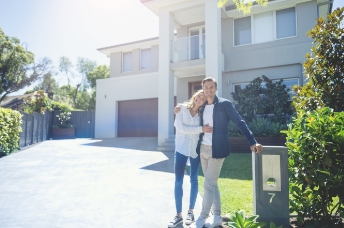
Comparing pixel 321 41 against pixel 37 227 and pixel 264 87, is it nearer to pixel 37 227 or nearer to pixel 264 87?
pixel 37 227

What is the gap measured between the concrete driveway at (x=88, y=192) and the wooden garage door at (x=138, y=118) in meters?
6.09

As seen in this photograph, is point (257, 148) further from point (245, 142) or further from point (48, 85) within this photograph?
point (48, 85)

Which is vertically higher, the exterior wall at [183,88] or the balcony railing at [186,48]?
the balcony railing at [186,48]

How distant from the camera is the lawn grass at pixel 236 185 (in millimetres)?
3967

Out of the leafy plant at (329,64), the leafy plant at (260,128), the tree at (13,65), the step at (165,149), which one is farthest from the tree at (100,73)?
the leafy plant at (329,64)

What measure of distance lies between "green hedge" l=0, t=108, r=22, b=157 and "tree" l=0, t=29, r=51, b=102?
18282 mm

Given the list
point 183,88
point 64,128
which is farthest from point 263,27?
point 64,128

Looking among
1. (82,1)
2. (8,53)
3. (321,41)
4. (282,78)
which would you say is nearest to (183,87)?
(282,78)

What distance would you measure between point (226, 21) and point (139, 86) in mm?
6090

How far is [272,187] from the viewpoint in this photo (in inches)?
116

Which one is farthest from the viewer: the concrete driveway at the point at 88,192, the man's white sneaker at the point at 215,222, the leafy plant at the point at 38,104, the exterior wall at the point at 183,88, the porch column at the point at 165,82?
the leafy plant at the point at 38,104

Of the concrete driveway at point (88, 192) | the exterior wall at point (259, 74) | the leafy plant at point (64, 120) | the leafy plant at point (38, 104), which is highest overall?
the exterior wall at point (259, 74)

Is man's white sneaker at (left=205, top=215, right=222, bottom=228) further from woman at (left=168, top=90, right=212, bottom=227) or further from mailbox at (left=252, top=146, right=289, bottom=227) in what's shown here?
mailbox at (left=252, top=146, right=289, bottom=227)

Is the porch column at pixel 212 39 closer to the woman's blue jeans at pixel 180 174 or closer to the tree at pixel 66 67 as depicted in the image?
the woman's blue jeans at pixel 180 174
